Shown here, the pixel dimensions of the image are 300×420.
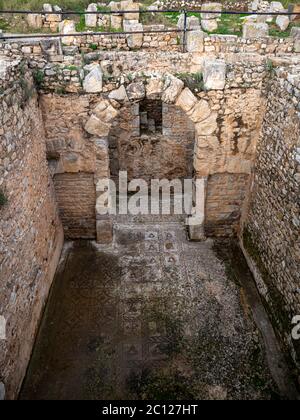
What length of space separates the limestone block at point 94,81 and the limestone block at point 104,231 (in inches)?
93.3

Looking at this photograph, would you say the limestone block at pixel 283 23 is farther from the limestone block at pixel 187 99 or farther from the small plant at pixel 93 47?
the limestone block at pixel 187 99

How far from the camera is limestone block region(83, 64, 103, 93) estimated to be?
5336 mm

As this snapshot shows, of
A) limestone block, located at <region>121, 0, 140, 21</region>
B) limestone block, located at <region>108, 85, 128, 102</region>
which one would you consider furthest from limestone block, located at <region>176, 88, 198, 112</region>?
limestone block, located at <region>121, 0, 140, 21</region>

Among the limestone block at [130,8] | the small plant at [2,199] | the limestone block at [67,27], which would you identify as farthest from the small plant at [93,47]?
the small plant at [2,199]

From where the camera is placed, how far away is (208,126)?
19.1 ft

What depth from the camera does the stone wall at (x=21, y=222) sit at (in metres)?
4.02

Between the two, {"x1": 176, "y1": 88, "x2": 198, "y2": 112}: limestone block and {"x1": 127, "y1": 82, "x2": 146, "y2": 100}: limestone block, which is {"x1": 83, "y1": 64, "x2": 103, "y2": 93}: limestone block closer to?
{"x1": 127, "y1": 82, "x2": 146, "y2": 100}: limestone block

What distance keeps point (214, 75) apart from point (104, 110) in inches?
72.1

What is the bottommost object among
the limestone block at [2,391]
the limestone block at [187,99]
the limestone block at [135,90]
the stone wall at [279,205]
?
the limestone block at [2,391]

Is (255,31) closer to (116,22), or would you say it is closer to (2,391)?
(116,22)

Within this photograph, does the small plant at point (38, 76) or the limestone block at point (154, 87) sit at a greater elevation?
the small plant at point (38, 76)

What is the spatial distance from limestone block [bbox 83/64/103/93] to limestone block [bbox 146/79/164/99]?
0.77m

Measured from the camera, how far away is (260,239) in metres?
5.76

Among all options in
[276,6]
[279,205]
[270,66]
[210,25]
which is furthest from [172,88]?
[276,6]
